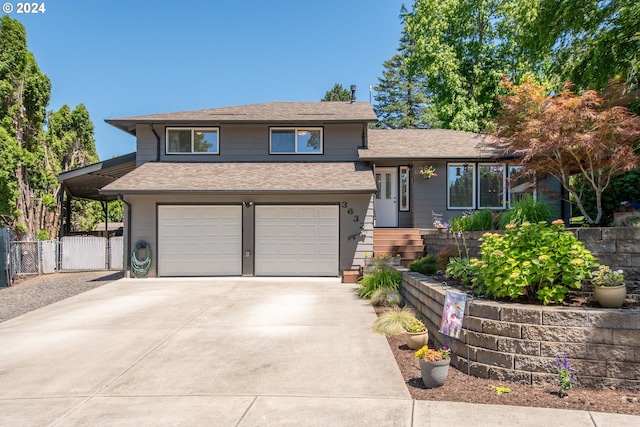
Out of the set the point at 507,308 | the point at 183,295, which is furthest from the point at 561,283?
the point at 183,295

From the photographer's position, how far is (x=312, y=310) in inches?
315

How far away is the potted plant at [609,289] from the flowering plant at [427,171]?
866cm

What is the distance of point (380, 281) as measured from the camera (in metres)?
9.33

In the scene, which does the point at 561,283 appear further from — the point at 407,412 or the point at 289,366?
the point at 289,366

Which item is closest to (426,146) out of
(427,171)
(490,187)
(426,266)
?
(427,171)

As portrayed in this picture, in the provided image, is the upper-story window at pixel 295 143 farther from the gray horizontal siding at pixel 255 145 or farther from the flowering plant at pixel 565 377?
the flowering plant at pixel 565 377

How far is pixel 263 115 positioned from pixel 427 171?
19.2 feet

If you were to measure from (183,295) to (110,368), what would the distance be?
15.7 feet

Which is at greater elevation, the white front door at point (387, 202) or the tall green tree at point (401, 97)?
the tall green tree at point (401, 97)

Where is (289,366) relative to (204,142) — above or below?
below

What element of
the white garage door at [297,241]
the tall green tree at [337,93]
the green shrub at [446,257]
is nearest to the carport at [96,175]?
the white garage door at [297,241]

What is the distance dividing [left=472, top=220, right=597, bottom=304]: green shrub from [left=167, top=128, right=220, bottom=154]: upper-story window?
11122 mm

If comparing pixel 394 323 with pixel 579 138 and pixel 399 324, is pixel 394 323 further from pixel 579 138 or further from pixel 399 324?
pixel 579 138

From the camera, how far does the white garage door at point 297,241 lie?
495 inches
